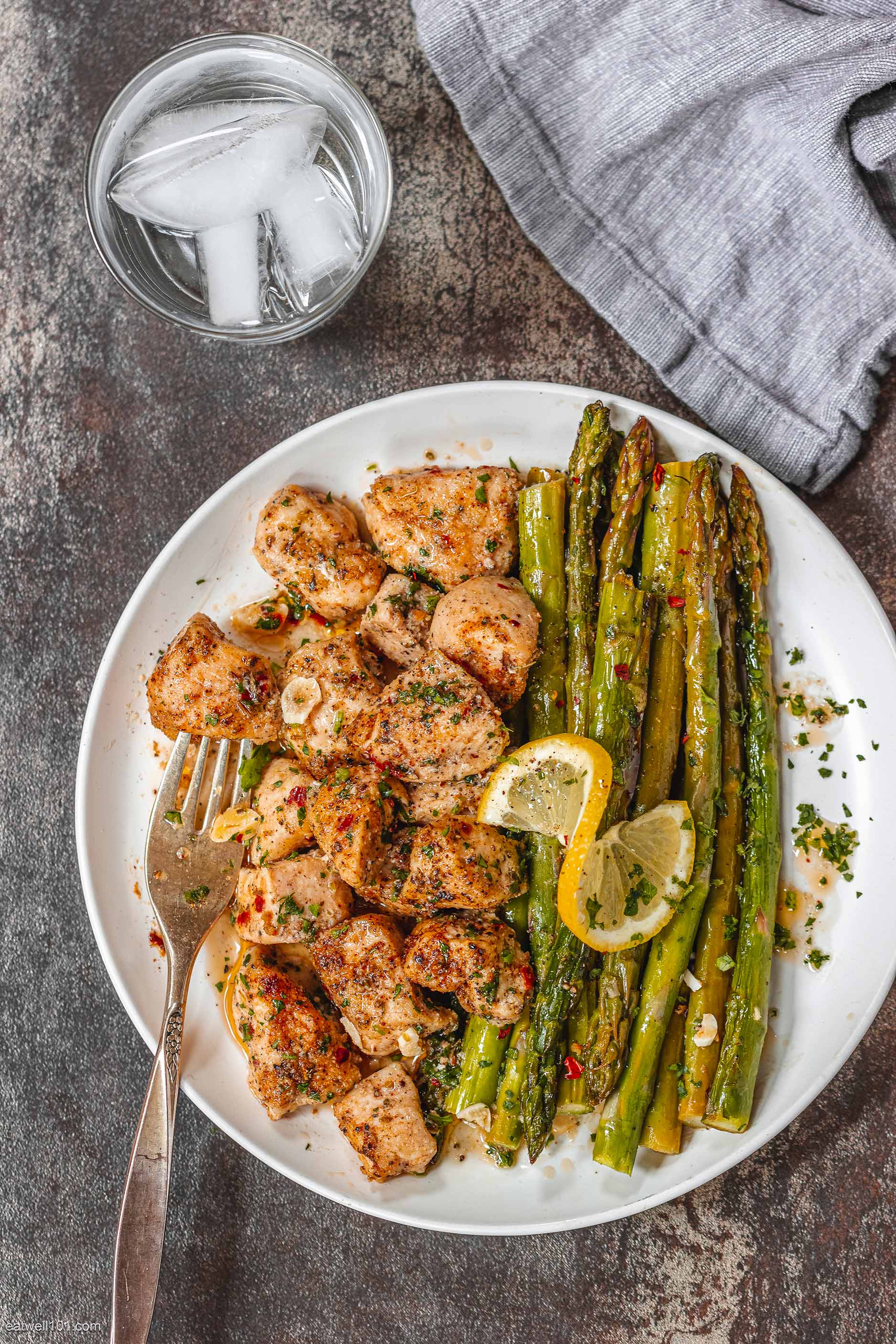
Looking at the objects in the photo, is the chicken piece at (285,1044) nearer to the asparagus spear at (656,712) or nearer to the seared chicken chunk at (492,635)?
the asparagus spear at (656,712)

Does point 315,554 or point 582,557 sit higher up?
point 582,557

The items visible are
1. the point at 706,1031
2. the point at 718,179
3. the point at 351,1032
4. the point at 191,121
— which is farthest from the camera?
the point at 351,1032

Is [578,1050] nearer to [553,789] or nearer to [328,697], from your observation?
[553,789]

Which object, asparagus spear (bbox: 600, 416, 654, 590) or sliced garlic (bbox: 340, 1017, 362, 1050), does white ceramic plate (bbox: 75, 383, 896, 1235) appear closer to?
asparagus spear (bbox: 600, 416, 654, 590)

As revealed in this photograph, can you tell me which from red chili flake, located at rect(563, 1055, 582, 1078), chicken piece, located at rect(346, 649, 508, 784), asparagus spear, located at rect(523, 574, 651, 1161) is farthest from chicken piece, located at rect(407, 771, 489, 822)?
red chili flake, located at rect(563, 1055, 582, 1078)

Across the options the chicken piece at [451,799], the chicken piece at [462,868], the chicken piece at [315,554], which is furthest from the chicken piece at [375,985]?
the chicken piece at [315,554]

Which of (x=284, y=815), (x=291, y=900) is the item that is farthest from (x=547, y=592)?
(x=291, y=900)

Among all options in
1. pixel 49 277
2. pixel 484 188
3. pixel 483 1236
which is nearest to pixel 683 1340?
pixel 483 1236
